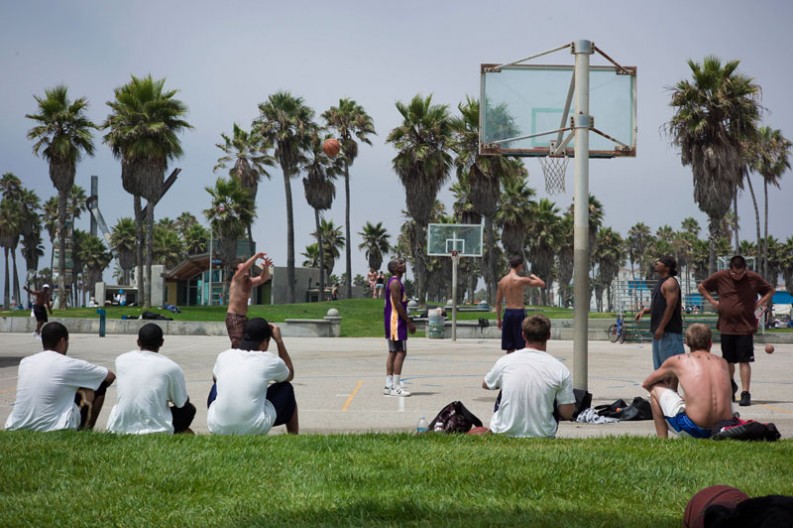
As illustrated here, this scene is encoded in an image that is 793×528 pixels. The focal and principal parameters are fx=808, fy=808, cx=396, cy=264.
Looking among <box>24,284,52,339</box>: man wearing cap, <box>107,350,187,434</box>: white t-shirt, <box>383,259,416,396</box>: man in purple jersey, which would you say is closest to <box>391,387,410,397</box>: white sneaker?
<box>383,259,416,396</box>: man in purple jersey

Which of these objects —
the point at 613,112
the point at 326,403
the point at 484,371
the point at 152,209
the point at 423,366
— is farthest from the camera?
the point at 152,209

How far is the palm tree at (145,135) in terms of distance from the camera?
1682 inches

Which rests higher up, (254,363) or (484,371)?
(254,363)

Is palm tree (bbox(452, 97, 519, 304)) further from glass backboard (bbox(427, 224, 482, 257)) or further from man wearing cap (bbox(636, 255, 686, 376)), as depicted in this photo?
man wearing cap (bbox(636, 255, 686, 376))

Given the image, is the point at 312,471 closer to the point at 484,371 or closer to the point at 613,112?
the point at 613,112

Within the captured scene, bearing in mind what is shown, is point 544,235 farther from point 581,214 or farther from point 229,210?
point 581,214

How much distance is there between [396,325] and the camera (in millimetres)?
10781

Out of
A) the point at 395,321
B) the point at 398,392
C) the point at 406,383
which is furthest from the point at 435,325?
the point at 395,321

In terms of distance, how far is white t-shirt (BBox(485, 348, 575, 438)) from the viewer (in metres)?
6.11

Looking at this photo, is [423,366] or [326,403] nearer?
[326,403]

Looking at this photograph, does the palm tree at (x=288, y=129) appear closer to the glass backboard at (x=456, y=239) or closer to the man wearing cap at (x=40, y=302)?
the glass backboard at (x=456, y=239)

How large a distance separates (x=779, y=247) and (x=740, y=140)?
68501 millimetres

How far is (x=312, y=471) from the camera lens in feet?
16.1

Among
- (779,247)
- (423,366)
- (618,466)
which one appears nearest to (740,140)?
(423,366)
